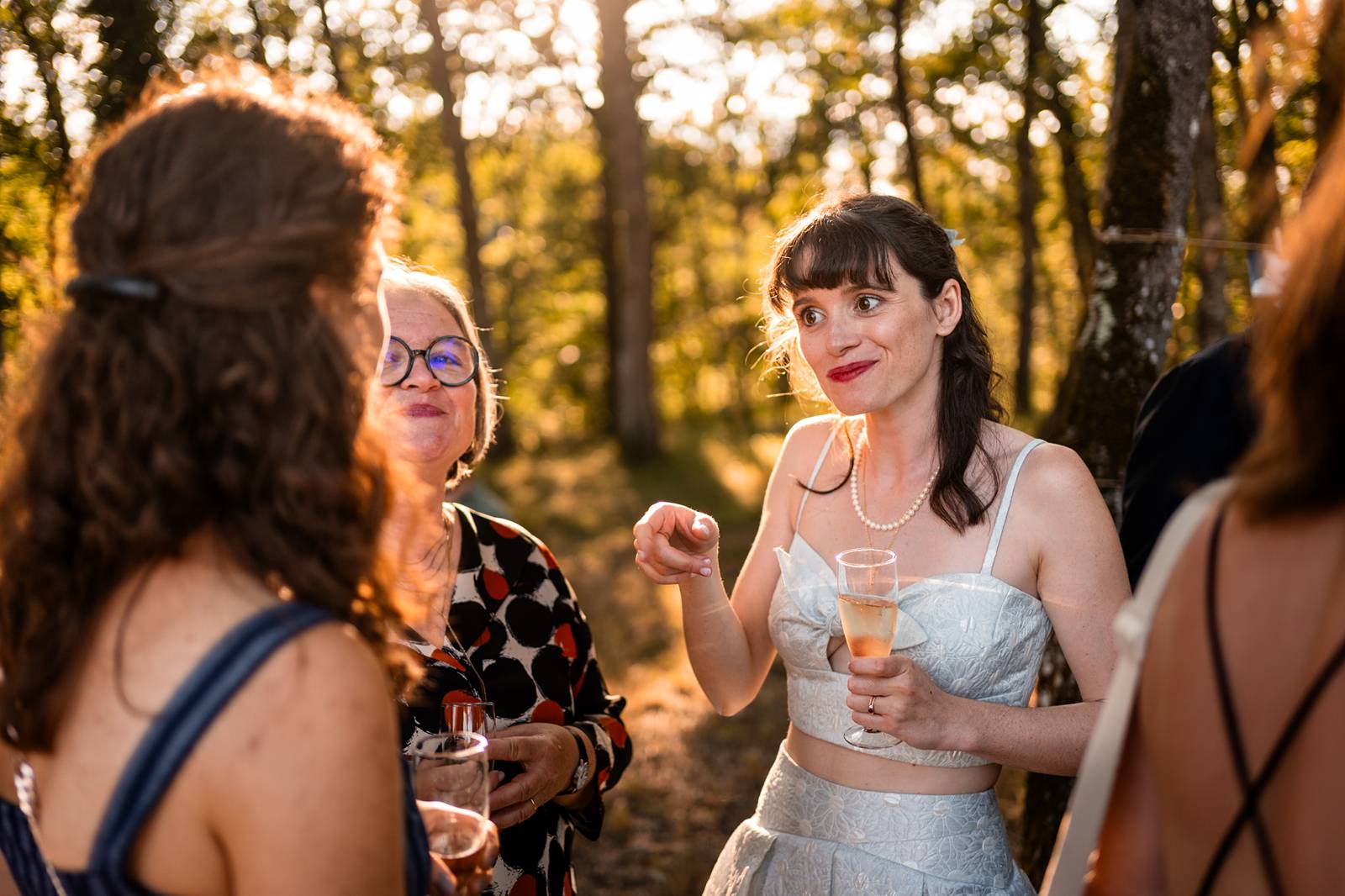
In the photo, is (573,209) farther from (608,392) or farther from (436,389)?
(436,389)

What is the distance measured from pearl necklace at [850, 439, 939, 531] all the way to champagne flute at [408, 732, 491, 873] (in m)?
1.52

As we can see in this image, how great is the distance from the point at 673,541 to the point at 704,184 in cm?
2176

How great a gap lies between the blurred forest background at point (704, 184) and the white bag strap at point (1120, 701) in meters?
0.61

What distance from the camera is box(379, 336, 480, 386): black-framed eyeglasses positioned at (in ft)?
9.35

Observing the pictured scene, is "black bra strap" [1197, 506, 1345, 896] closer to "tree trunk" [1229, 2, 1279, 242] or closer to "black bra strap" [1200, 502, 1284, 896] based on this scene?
"black bra strap" [1200, 502, 1284, 896]

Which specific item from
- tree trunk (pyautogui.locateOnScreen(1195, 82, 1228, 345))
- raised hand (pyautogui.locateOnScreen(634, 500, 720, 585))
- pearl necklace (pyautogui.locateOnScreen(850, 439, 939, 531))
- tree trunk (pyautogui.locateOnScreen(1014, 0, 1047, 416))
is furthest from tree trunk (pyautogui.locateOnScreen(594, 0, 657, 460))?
raised hand (pyautogui.locateOnScreen(634, 500, 720, 585))

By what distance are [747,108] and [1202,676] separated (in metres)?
19.4

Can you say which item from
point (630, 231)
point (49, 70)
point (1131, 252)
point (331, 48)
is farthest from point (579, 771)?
point (630, 231)

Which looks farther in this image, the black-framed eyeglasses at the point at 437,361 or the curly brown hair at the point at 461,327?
the curly brown hair at the point at 461,327

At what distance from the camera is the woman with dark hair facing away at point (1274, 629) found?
1.22 meters

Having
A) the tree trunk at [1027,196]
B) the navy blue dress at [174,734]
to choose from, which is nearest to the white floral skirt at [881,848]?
the navy blue dress at [174,734]

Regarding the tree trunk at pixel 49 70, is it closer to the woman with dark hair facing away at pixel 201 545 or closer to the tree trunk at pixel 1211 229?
the woman with dark hair facing away at pixel 201 545

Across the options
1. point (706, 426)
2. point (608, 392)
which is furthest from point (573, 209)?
point (706, 426)

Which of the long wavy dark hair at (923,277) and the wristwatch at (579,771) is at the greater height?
the long wavy dark hair at (923,277)
